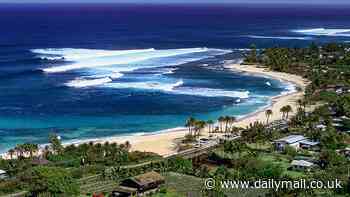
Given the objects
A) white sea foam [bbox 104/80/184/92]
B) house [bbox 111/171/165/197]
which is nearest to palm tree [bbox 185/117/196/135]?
house [bbox 111/171/165/197]

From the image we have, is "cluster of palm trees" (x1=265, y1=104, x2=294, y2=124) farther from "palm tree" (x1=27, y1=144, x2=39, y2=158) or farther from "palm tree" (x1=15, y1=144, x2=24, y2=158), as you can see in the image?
"palm tree" (x1=15, y1=144, x2=24, y2=158)

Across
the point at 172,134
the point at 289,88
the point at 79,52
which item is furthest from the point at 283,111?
the point at 79,52

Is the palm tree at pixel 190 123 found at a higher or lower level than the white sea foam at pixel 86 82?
lower

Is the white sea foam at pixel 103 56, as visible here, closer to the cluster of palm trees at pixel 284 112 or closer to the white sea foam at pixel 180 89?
the white sea foam at pixel 180 89

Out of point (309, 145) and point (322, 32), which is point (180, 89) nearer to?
point (309, 145)

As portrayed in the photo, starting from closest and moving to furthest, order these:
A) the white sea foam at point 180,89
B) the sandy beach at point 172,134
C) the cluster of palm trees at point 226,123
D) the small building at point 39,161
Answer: the small building at point 39,161, the sandy beach at point 172,134, the cluster of palm trees at point 226,123, the white sea foam at point 180,89

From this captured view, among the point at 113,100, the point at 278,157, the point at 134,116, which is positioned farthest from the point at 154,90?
the point at 278,157

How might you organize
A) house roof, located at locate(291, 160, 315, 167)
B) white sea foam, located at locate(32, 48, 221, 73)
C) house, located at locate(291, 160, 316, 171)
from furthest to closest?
white sea foam, located at locate(32, 48, 221, 73) < house roof, located at locate(291, 160, 315, 167) < house, located at locate(291, 160, 316, 171)

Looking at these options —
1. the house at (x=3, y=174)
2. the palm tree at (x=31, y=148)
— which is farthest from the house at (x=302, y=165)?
the house at (x=3, y=174)
